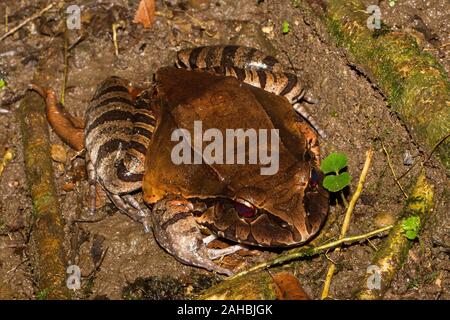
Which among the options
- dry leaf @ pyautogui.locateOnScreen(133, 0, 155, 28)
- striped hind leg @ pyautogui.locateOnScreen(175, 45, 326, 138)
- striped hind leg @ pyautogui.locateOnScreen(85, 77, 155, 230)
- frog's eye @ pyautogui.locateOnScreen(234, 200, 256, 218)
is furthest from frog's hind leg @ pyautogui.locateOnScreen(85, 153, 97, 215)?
dry leaf @ pyautogui.locateOnScreen(133, 0, 155, 28)

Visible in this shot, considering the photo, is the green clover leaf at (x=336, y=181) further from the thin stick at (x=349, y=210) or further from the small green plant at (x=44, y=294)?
the small green plant at (x=44, y=294)

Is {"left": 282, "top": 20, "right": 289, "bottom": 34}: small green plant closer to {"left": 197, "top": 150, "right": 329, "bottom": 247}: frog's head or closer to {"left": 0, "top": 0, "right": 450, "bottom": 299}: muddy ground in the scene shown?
{"left": 0, "top": 0, "right": 450, "bottom": 299}: muddy ground

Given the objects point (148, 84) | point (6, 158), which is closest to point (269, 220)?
point (148, 84)

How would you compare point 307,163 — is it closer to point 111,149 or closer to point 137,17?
point 111,149

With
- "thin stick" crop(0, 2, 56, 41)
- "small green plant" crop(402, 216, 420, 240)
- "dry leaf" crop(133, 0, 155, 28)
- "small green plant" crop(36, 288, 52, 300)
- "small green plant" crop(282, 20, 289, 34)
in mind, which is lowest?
"small green plant" crop(36, 288, 52, 300)

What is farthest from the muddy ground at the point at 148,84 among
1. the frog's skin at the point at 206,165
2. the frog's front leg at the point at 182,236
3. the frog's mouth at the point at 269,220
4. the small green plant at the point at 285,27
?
the frog's mouth at the point at 269,220

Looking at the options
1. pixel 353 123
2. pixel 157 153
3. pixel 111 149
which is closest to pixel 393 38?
pixel 353 123
